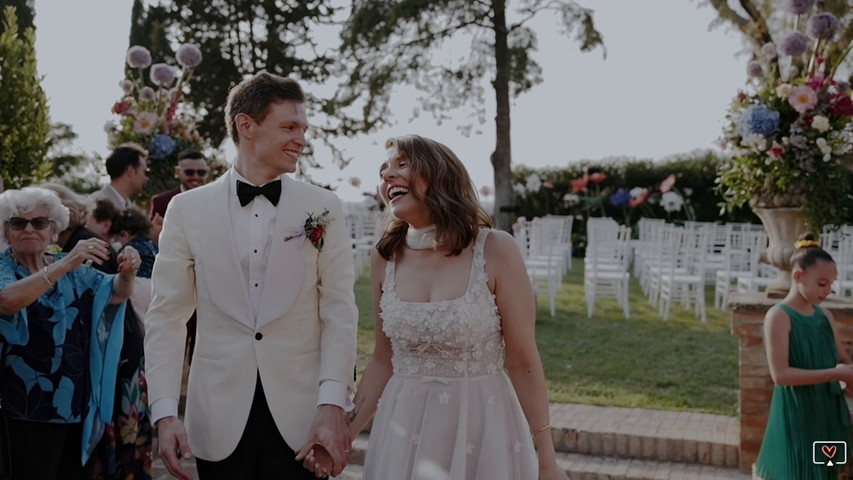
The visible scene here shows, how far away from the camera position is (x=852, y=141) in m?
5.28

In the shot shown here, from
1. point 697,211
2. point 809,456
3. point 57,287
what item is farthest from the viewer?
point 697,211

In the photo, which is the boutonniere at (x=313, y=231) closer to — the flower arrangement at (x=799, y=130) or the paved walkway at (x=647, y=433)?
the paved walkway at (x=647, y=433)

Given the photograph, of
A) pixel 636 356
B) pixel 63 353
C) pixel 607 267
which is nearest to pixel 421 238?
pixel 63 353

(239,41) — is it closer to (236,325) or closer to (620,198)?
(620,198)

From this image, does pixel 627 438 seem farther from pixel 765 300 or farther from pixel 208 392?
pixel 208 392

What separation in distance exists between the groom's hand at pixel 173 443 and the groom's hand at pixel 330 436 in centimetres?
32

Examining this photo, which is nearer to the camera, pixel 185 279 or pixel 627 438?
pixel 185 279

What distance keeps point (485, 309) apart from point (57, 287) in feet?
6.62

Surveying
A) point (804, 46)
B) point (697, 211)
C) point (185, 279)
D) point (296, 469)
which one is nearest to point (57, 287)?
point (185, 279)

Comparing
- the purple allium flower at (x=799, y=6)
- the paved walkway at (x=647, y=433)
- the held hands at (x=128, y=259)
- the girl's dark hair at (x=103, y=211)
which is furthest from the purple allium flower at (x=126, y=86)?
the purple allium flower at (x=799, y=6)

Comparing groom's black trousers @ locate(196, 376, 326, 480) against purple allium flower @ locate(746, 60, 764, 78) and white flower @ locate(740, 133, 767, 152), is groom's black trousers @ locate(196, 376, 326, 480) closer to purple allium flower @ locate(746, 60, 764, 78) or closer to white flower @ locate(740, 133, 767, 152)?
white flower @ locate(740, 133, 767, 152)

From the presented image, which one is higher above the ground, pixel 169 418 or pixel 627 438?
pixel 169 418

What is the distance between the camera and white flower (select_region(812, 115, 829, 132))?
504 centimetres

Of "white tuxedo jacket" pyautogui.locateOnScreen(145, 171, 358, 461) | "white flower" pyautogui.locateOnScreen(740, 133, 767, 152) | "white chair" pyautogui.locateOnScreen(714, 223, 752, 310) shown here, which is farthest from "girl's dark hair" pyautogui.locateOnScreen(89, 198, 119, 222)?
"white chair" pyautogui.locateOnScreen(714, 223, 752, 310)
